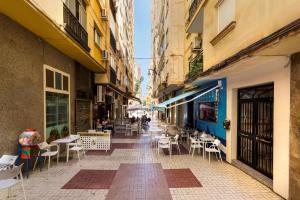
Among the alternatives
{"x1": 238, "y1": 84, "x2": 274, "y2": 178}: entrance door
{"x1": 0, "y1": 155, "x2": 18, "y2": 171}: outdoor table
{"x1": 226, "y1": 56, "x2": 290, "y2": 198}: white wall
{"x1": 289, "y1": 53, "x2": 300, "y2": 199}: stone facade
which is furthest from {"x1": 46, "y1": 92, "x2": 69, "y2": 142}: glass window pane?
{"x1": 289, "y1": 53, "x2": 300, "y2": 199}: stone facade

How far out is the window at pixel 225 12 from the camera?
798 cm

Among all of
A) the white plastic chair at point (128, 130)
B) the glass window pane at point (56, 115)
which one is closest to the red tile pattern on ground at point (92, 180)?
the glass window pane at point (56, 115)

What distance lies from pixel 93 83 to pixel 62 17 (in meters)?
8.90

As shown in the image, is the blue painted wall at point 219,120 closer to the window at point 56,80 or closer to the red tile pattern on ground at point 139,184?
the red tile pattern on ground at point 139,184

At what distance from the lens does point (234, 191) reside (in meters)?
6.13

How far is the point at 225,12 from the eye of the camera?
8.54m

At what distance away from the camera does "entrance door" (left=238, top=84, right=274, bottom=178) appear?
6.86 meters

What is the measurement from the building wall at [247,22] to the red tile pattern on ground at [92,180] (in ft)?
20.1

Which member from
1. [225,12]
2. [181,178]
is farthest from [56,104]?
[225,12]

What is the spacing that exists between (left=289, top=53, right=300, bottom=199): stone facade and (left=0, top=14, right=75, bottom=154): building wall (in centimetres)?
804

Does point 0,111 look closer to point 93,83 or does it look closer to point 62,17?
point 62,17

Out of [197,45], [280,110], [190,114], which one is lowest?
[190,114]

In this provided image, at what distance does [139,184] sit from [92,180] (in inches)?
61.9

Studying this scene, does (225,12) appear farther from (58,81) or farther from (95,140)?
(95,140)
